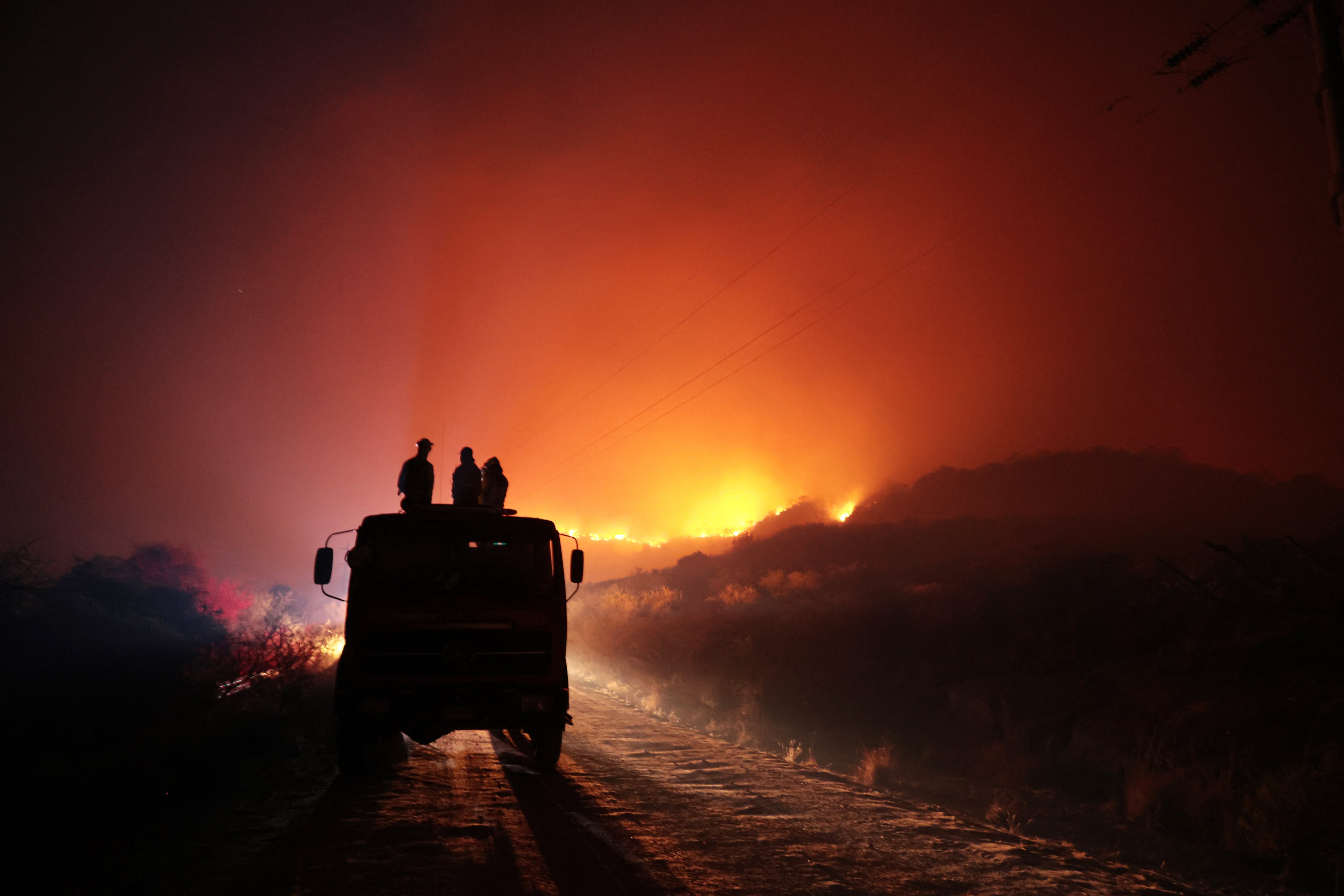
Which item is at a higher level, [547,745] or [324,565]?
[324,565]

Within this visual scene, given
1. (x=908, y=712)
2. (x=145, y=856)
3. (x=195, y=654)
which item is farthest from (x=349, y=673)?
(x=908, y=712)

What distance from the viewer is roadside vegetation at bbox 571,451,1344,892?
812 centimetres

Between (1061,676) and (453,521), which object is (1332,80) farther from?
(453,521)

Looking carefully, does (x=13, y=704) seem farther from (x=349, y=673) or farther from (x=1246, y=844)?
(x=1246, y=844)

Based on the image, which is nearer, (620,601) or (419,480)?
(419,480)

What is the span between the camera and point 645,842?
5.98m

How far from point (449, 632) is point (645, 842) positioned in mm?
3159

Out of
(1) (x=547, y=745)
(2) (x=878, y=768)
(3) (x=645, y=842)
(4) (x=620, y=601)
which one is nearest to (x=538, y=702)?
(1) (x=547, y=745)

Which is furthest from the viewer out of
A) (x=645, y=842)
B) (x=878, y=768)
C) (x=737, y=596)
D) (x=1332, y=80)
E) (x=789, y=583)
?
(x=789, y=583)

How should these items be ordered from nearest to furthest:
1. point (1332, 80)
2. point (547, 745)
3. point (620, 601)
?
point (1332, 80), point (547, 745), point (620, 601)

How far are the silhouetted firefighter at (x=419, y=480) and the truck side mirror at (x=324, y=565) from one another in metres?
1.46

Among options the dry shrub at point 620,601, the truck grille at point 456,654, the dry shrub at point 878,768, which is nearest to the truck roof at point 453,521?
the truck grille at point 456,654

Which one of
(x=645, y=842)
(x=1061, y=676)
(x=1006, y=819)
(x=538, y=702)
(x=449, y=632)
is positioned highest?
(x=449, y=632)

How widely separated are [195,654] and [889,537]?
125ft
